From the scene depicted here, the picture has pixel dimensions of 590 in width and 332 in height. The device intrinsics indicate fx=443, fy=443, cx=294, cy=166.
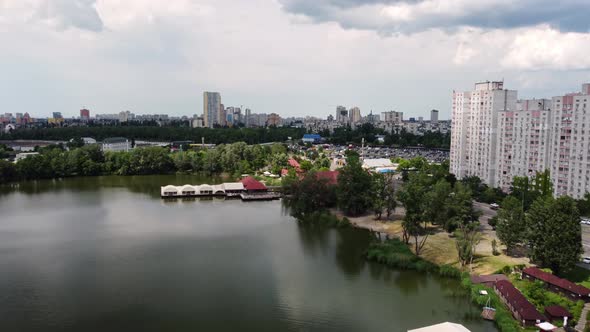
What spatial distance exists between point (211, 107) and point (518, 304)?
5849 cm

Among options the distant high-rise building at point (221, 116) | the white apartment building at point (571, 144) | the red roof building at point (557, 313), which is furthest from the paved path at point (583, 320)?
the distant high-rise building at point (221, 116)

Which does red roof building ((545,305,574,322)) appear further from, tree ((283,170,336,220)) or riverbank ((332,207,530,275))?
tree ((283,170,336,220))

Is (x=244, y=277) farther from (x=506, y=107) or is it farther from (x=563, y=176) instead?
(x=506, y=107)

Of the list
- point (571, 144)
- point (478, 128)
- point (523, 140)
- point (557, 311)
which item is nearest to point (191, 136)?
point (478, 128)

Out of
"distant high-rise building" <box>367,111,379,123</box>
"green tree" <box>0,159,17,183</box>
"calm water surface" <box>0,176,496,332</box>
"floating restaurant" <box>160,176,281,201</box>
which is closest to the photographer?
"calm water surface" <box>0,176,496,332</box>

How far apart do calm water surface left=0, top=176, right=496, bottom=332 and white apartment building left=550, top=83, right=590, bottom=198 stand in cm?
588

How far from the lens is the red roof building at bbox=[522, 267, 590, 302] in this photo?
6.37 m

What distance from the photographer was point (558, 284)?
262 inches

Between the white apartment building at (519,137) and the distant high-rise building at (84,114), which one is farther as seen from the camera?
the distant high-rise building at (84,114)

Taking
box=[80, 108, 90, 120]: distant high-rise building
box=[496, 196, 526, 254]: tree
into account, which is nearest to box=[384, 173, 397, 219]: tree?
box=[496, 196, 526, 254]: tree

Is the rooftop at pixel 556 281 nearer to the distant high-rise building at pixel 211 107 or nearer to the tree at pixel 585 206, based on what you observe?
the tree at pixel 585 206

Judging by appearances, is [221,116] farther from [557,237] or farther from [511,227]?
[557,237]

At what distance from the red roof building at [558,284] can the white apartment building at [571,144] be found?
5.57m

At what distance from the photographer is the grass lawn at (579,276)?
718cm
